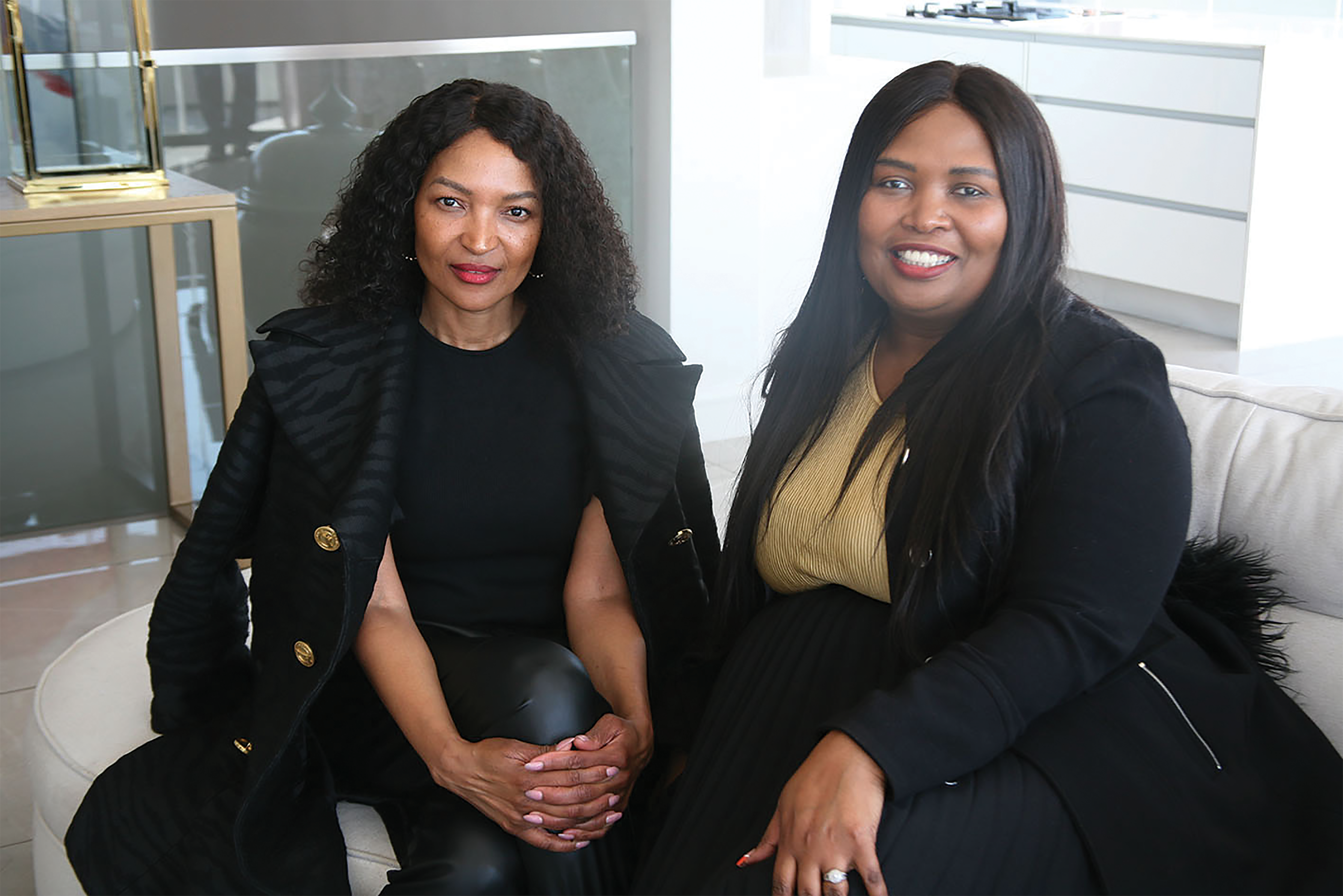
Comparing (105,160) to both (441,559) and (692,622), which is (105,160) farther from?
(692,622)

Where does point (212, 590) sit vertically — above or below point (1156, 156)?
below

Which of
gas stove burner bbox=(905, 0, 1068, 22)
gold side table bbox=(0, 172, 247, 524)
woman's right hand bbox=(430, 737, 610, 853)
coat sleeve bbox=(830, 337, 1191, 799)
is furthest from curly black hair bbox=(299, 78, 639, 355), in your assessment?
gas stove burner bbox=(905, 0, 1068, 22)

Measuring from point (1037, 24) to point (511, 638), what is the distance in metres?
4.82

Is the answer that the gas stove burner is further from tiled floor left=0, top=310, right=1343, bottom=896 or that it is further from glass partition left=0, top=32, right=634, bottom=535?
tiled floor left=0, top=310, right=1343, bottom=896

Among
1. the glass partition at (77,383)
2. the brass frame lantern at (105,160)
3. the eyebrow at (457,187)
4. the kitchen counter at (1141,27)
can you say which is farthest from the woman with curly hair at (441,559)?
the kitchen counter at (1141,27)

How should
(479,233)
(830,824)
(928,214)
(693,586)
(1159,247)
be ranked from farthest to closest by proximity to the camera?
(1159,247)
(693,586)
(479,233)
(928,214)
(830,824)

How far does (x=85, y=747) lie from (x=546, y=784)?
0.61m

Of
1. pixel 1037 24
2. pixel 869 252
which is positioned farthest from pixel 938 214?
pixel 1037 24

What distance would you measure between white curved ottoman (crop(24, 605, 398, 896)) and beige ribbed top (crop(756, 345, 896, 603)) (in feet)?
1.76

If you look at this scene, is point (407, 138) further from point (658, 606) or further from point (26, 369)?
point (26, 369)

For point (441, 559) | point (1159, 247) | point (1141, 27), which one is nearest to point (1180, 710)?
point (441, 559)

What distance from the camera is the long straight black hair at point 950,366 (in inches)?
55.7

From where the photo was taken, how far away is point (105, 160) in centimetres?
317

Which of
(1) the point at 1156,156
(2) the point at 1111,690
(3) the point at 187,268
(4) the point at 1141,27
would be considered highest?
(4) the point at 1141,27
